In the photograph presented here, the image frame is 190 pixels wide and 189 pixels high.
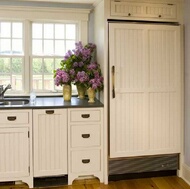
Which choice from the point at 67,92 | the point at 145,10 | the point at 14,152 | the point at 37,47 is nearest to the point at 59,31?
the point at 37,47

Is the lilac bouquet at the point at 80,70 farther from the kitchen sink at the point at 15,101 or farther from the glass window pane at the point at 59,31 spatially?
the kitchen sink at the point at 15,101

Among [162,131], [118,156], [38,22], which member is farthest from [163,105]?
[38,22]

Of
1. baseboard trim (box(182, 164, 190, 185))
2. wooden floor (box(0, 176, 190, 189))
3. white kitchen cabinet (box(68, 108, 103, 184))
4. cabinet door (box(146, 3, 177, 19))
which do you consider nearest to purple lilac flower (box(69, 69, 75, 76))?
white kitchen cabinet (box(68, 108, 103, 184))

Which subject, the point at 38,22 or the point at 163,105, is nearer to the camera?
the point at 163,105

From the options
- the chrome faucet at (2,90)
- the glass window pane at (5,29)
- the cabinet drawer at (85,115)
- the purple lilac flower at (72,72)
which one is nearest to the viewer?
the cabinet drawer at (85,115)

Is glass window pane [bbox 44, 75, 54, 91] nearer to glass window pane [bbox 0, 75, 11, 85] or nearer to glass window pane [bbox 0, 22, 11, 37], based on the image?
glass window pane [bbox 0, 75, 11, 85]

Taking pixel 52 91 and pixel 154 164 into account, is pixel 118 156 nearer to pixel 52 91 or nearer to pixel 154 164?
pixel 154 164

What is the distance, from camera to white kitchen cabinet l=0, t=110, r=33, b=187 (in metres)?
3.12

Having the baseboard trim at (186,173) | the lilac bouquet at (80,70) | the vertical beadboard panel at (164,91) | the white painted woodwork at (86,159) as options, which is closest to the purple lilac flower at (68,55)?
the lilac bouquet at (80,70)

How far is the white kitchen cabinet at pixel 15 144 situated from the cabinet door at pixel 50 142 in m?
0.07

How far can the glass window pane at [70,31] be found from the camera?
3.97 m

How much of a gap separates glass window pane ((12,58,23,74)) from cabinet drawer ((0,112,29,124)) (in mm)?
904

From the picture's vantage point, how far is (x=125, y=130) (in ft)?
11.0

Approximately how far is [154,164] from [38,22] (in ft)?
7.59
